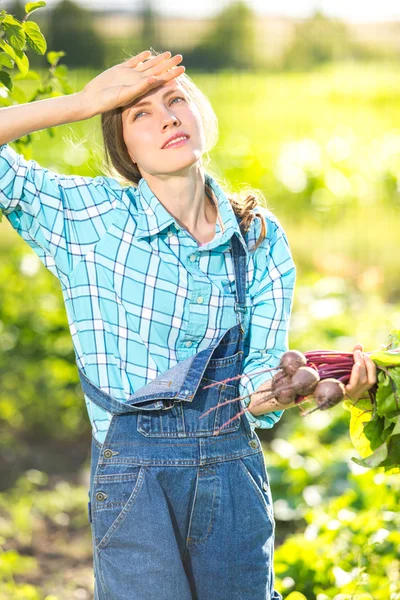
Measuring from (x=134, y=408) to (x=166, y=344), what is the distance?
0.56 ft

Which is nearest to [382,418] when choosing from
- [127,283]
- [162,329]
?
[162,329]

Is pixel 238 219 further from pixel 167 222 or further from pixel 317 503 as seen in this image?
pixel 317 503

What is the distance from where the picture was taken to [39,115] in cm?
185

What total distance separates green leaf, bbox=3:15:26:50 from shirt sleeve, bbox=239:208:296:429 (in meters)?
0.71

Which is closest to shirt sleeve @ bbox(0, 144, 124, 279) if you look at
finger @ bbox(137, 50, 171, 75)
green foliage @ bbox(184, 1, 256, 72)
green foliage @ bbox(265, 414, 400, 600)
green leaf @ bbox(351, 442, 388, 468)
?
finger @ bbox(137, 50, 171, 75)

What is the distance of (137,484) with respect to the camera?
187cm

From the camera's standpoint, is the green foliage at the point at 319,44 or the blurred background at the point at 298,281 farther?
the green foliage at the point at 319,44

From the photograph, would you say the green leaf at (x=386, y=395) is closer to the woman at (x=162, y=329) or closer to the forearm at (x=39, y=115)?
the woman at (x=162, y=329)

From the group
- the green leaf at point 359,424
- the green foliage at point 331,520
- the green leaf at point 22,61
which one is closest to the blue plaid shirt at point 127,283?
the green leaf at point 359,424

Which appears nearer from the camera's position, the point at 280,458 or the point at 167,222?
the point at 167,222

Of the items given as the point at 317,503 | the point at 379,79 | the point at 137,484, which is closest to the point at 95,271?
the point at 137,484

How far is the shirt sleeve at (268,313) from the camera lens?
6.55 feet

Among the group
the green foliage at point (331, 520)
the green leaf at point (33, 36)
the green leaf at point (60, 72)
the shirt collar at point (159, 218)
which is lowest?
the green foliage at point (331, 520)

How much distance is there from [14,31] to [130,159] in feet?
1.27
